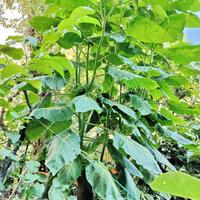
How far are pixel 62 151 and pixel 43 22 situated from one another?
58 centimetres

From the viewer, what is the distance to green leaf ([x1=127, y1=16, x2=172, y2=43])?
123 centimetres

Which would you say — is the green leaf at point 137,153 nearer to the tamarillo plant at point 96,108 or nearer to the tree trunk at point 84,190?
the tamarillo plant at point 96,108

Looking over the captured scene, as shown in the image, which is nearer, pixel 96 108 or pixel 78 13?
pixel 78 13

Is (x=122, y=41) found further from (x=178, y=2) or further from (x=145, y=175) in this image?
(x=145, y=175)

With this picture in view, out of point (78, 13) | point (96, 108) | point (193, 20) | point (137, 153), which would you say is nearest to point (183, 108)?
point (193, 20)

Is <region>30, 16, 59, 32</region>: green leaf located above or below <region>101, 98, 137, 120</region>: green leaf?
above

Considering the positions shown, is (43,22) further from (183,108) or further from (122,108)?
(183,108)

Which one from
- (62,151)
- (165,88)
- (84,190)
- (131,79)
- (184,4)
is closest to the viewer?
(62,151)

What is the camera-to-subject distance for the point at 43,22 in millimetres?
1401

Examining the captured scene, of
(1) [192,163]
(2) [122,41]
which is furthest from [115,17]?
(1) [192,163]

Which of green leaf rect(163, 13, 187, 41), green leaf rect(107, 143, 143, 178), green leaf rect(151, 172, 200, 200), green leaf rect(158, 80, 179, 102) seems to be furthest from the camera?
green leaf rect(158, 80, 179, 102)

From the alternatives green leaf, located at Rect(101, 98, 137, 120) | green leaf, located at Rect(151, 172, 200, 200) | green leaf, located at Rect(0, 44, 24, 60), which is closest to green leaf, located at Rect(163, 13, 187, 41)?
green leaf, located at Rect(101, 98, 137, 120)

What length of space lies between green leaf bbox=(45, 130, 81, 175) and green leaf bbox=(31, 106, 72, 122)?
3.1 inches

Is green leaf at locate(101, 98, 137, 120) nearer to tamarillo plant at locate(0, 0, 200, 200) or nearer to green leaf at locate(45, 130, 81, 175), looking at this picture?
tamarillo plant at locate(0, 0, 200, 200)
